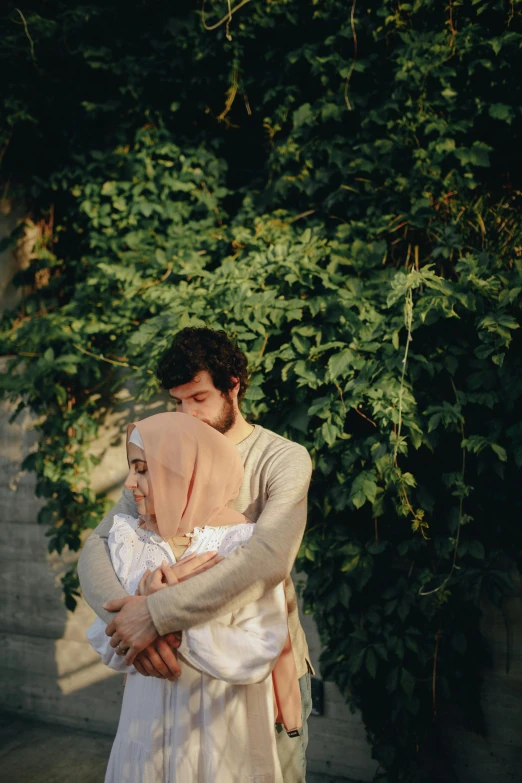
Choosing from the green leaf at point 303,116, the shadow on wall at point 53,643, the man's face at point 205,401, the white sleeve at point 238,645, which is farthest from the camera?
the green leaf at point 303,116

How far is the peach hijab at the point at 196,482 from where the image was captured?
67.6 inches

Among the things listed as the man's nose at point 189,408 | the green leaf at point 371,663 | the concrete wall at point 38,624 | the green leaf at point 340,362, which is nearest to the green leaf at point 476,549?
the green leaf at point 371,663

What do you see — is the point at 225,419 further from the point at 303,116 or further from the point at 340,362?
the point at 303,116

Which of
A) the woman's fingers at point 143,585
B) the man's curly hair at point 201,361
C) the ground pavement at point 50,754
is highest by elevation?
the man's curly hair at point 201,361

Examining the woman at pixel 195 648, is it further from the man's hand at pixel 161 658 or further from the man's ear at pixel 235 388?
the man's ear at pixel 235 388

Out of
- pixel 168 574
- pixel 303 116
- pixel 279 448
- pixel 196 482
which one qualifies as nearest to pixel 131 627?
pixel 168 574

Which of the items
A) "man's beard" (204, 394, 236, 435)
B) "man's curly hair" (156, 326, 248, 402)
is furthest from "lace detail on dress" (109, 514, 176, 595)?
"man's curly hair" (156, 326, 248, 402)

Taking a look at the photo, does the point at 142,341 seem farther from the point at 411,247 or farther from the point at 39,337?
the point at 411,247

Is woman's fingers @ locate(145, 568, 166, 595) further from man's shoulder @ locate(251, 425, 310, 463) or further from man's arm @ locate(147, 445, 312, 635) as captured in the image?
man's shoulder @ locate(251, 425, 310, 463)

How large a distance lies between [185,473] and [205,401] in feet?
1.29

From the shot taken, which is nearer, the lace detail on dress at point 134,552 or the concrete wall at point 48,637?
the lace detail on dress at point 134,552

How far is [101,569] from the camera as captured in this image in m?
1.83

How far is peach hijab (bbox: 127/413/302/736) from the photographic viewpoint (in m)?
1.72

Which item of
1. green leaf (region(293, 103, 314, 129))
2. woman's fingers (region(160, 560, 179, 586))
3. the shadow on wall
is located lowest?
the shadow on wall
